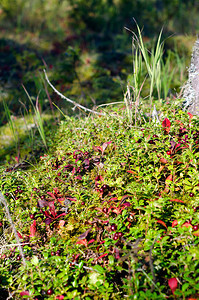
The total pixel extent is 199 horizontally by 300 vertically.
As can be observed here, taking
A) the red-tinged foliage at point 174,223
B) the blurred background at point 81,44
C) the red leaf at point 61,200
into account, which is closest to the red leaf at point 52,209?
the red leaf at point 61,200

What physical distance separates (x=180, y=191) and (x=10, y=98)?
4.56 metres

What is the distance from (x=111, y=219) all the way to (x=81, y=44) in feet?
24.2

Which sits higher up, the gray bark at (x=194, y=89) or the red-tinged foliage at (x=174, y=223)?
the gray bark at (x=194, y=89)

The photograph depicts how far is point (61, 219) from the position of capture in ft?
7.47

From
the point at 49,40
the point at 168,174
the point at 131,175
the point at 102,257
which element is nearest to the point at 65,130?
the point at 131,175

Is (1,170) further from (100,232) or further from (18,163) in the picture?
(100,232)

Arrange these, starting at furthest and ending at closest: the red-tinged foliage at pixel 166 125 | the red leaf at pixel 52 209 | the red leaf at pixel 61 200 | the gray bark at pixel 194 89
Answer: the gray bark at pixel 194 89
the red-tinged foliage at pixel 166 125
the red leaf at pixel 61 200
the red leaf at pixel 52 209

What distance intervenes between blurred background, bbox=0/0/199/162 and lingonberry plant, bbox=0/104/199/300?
1959 millimetres

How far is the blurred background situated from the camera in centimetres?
532

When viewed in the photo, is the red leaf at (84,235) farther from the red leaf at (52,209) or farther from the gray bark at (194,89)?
the gray bark at (194,89)

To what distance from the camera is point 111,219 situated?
6.47 ft

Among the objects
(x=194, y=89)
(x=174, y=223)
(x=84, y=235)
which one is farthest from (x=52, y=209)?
(x=194, y=89)

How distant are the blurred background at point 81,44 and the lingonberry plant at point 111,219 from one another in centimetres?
196

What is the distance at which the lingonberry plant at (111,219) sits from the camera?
162cm
